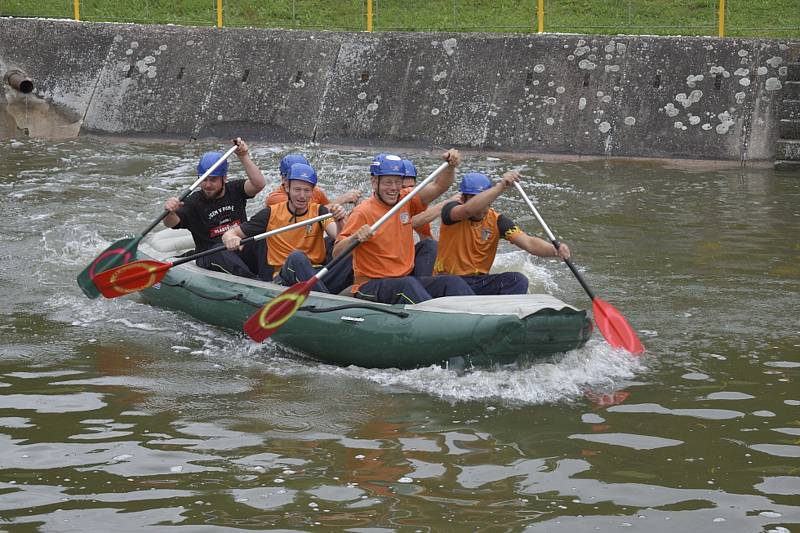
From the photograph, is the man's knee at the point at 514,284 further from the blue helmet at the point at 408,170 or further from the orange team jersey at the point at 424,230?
the blue helmet at the point at 408,170

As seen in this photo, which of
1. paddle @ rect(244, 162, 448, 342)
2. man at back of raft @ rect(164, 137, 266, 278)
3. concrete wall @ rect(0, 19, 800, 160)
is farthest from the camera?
concrete wall @ rect(0, 19, 800, 160)

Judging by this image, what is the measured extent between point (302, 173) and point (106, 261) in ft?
5.76

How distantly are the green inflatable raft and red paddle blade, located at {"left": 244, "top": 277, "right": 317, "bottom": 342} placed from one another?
13 cm

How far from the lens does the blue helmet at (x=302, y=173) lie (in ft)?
28.7

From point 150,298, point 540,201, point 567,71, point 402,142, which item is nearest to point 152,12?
point 402,142

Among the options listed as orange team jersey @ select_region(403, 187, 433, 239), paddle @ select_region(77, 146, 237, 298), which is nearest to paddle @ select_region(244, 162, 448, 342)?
orange team jersey @ select_region(403, 187, 433, 239)

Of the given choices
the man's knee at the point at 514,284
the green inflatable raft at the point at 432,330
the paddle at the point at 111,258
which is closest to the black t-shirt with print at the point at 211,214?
the paddle at the point at 111,258

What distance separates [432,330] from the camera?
741cm

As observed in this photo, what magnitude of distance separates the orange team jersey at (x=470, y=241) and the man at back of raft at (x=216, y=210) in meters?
1.80

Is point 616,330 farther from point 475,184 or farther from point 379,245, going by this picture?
point 379,245

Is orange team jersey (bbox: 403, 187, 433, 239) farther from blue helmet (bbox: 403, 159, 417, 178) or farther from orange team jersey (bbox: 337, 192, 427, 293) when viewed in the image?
orange team jersey (bbox: 337, 192, 427, 293)

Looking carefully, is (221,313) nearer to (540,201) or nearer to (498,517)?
(498,517)

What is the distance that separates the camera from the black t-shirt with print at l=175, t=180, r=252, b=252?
947cm

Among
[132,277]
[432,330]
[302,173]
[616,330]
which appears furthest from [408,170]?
[132,277]
